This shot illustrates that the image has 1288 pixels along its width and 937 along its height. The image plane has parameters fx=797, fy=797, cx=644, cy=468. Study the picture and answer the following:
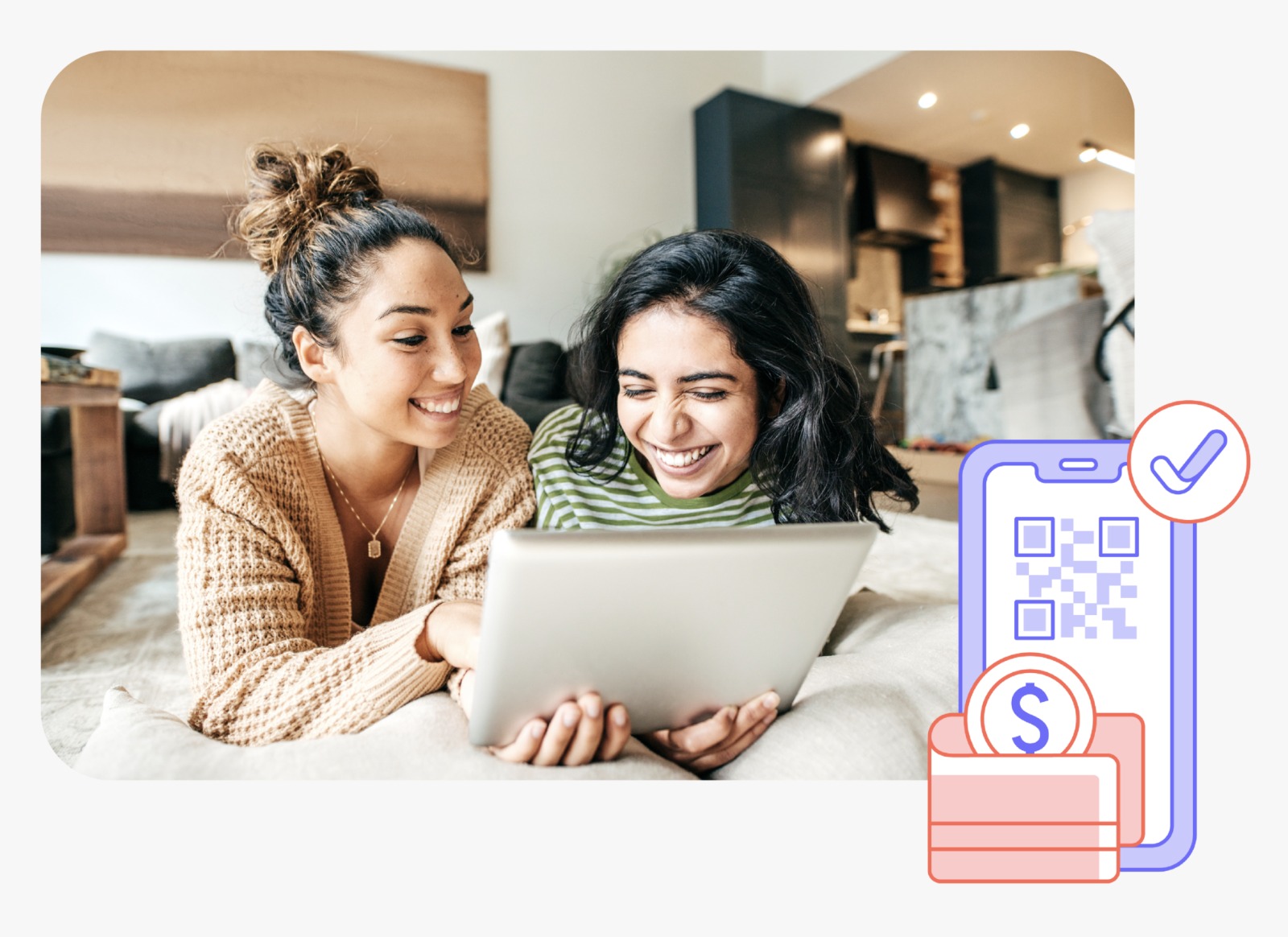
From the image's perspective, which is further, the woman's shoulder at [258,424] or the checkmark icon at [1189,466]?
the woman's shoulder at [258,424]

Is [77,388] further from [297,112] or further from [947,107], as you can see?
[947,107]

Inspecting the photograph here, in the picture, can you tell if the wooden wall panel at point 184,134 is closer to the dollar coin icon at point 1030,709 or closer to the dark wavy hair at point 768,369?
the dark wavy hair at point 768,369

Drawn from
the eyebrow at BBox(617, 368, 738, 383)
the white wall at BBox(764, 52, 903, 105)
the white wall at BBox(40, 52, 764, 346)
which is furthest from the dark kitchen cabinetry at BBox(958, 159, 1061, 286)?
the eyebrow at BBox(617, 368, 738, 383)

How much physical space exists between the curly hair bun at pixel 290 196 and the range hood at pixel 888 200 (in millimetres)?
3518

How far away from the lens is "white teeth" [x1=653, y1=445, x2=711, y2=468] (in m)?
0.68

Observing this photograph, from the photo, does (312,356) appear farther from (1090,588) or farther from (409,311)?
(1090,588)

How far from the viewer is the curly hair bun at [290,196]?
62 cm

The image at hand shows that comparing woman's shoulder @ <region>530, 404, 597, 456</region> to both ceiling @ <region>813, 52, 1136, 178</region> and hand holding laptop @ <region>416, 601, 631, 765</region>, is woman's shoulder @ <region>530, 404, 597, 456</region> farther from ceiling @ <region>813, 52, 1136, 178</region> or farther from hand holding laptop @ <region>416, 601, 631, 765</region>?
ceiling @ <region>813, 52, 1136, 178</region>

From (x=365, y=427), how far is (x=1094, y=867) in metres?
0.61

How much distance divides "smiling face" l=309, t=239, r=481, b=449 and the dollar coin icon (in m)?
0.44

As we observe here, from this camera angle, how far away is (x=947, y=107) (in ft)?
4.11

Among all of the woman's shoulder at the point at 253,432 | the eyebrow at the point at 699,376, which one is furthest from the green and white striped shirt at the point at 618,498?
the woman's shoulder at the point at 253,432

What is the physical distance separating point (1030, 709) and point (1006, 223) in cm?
379

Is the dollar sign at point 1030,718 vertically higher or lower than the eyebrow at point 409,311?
lower
